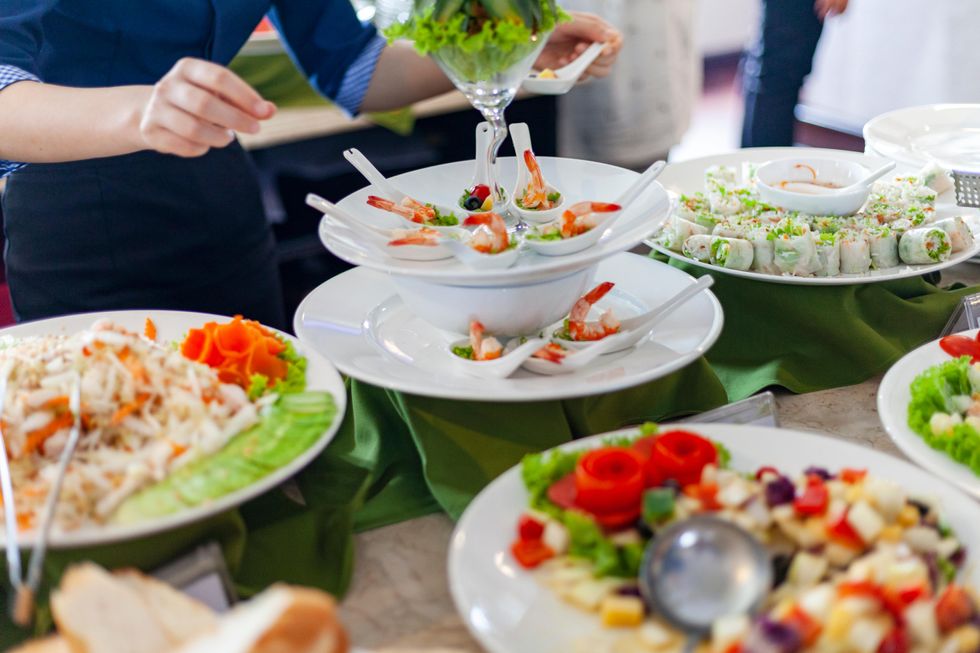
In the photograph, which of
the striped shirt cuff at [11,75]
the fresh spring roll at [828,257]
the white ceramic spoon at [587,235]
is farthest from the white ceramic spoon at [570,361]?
the striped shirt cuff at [11,75]

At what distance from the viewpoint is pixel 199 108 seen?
0.92 metres

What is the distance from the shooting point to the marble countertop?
789 millimetres

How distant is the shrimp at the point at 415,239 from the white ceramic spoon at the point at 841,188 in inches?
28.8

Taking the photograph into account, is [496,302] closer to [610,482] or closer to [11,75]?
[610,482]

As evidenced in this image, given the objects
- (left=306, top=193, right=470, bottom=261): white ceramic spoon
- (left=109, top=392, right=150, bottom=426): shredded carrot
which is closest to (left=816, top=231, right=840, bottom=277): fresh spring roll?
(left=306, top=193, right=470, bottom=261): white ceramic spoon

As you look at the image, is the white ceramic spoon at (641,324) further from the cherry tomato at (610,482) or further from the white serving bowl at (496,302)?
the cherry tomato at (610,482)

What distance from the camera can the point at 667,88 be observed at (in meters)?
3.43

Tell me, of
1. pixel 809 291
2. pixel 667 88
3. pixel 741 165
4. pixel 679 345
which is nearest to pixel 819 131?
pixel 667 88

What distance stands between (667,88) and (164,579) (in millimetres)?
3039

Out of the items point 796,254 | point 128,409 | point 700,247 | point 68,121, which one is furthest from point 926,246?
point 68,121

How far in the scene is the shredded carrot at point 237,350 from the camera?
0.98 m

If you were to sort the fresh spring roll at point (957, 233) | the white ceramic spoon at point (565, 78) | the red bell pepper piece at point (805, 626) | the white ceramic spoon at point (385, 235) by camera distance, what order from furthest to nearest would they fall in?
the white ceramic spoon at point (565, 78)
the fresh spring roll at point (957, 233)
the white ceramic spoon at point (385, 235)
the red bell pepper piece at point (805, 626)

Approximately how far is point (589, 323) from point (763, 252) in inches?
14.0

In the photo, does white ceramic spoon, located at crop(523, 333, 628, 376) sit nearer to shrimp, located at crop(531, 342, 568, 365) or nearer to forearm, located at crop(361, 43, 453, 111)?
shrimp, located at crop(531, 342, 568, 365)
